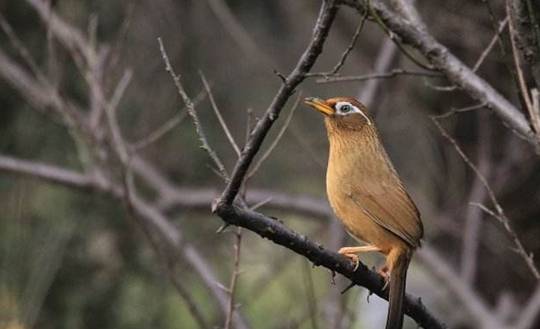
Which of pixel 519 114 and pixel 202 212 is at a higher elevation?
pixel 519 114

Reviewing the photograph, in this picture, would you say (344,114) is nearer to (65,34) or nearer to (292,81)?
(292,81)

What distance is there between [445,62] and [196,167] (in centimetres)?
476

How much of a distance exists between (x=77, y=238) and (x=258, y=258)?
1778mm

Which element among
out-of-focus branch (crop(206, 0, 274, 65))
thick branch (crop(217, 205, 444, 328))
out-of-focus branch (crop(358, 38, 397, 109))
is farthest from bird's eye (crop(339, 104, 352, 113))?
out-of-focus branch (crop(206, 0, 274, 65))

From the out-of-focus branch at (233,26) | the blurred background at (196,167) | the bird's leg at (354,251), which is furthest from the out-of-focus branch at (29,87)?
the bird's leg at (354,251)

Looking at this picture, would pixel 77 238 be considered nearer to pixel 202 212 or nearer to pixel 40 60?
pixel 202 212

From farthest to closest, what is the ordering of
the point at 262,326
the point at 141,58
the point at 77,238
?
1. the point at 262,326
2. the point at 141,58
3. the point at 77,238

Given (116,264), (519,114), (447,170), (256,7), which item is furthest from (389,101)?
(519,114)

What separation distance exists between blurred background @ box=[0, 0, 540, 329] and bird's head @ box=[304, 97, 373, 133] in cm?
260

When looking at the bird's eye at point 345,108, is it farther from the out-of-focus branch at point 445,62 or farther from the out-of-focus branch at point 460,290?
the out-of-focus branch at point 460,290

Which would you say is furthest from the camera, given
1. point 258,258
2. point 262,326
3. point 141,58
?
point 262,326

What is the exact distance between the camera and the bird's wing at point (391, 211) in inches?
170

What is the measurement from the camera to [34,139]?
28.0ft

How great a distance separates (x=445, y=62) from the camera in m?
4.54
